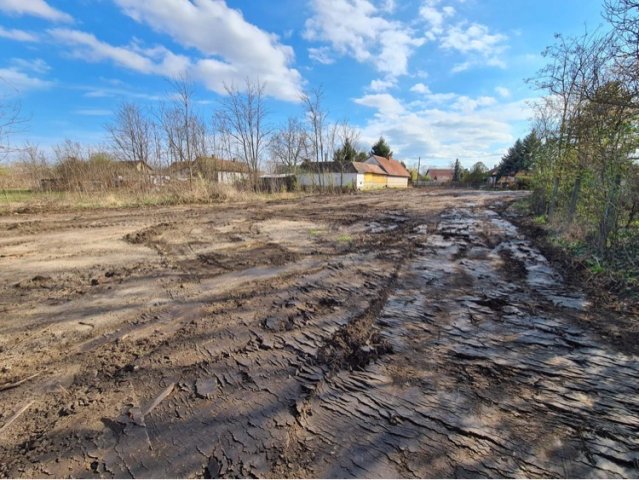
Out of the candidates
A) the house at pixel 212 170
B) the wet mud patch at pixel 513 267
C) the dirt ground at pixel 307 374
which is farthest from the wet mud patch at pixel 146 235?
the house at pixel 212 170

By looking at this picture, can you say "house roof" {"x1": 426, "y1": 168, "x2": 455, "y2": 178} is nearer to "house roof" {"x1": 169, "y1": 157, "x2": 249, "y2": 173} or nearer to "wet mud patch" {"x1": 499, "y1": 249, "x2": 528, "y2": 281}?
"house roof" {"x1": 169, "y1": 157, "x2": 249, "y2": 173}

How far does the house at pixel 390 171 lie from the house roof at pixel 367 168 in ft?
5.50

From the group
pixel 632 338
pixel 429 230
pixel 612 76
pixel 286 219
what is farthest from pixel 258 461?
pixel 286 219

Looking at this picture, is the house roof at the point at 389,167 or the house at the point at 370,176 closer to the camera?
the house at the point at 370,176

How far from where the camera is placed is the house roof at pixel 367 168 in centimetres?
4207

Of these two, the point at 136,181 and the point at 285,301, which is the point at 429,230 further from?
the point at 136,181

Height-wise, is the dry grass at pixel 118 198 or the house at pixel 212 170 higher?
the house at pixel 212 170

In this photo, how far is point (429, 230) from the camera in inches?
378

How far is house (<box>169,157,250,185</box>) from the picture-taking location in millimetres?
20719

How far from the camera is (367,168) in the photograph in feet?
147

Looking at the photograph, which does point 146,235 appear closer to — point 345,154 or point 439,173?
point 345,154

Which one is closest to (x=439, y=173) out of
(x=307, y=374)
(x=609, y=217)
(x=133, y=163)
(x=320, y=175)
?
(x=320, y=175)

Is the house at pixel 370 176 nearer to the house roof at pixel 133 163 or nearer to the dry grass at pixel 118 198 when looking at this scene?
the dry grass at pixel 118 198

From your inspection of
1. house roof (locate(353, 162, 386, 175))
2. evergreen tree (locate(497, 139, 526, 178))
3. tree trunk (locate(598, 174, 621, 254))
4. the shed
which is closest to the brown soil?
tree trunk (locate(598, 174, 621, 254))
